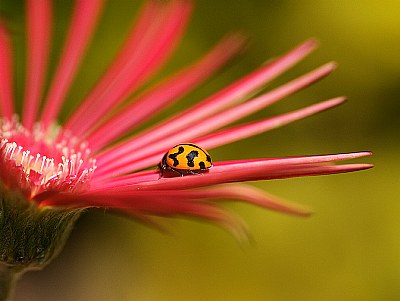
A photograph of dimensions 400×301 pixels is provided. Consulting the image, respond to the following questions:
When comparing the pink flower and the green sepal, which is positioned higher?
the pink flower

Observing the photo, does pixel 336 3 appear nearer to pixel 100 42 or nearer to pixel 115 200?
pixel 100 42

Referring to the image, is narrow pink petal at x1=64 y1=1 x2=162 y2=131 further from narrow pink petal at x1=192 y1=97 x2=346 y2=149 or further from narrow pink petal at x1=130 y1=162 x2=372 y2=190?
narrow pink petal at x1=130 y1=162 x2=372 y2=190

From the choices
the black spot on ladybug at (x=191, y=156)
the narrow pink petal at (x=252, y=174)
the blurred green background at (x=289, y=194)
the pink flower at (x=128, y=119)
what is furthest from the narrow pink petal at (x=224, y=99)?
the blurred green background at (x=289, y=194)

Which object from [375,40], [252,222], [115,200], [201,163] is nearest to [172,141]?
[201,163]

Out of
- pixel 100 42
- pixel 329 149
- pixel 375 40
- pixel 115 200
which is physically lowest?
pixel 115 200

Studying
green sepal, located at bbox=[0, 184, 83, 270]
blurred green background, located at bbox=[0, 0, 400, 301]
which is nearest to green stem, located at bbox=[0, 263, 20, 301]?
green sepal, located at bbox=[0, 184, 83, 270]

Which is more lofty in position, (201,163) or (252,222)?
(252,222)

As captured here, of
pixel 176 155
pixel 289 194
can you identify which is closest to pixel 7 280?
pixel 176 155

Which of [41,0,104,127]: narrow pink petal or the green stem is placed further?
[41,0,104,127]: narrow pink petal
